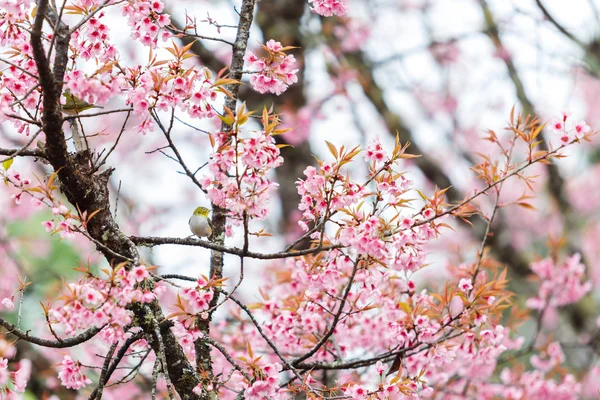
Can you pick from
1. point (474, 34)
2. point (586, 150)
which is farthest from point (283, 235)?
point (586, 150)

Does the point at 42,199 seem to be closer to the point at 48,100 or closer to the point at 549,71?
the point at 48,100

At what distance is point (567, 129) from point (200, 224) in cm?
161

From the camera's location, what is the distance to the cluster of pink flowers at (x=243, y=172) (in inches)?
80.3

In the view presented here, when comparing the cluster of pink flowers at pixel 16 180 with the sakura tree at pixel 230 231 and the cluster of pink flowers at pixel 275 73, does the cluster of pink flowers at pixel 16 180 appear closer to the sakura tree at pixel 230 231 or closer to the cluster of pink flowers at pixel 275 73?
the sakura tree at pixel 230 231

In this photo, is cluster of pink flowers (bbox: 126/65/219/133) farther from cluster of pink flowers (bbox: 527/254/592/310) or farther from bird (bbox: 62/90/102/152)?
cluster of pink flowers (bbox: 527/254/592/310)

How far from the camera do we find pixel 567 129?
8.52ft

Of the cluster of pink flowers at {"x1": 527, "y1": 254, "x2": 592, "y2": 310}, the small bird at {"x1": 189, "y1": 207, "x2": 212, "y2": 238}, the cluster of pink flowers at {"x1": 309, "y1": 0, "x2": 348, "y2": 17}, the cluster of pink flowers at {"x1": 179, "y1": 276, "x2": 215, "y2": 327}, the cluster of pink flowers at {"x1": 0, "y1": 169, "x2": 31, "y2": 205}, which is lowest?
the cluster of pink flowers at {"x1": 179, "y1": 276, "x2": 215, "y2": 327}

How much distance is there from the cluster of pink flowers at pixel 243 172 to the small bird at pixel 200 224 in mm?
498

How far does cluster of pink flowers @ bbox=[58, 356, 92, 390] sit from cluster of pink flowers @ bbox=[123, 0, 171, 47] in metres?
1.23

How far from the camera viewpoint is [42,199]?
221 cm

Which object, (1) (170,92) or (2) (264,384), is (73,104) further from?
(2) (264,384)

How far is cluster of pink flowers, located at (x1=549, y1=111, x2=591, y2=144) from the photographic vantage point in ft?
8.27

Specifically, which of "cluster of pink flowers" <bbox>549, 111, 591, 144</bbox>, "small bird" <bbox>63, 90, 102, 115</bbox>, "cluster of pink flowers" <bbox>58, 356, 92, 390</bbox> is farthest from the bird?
"cluster of pink flowers" <bbox>549, 111, 591, 144</bbox>

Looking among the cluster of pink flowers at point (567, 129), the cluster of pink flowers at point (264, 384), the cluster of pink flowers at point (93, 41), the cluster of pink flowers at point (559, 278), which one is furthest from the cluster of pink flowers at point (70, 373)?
the cluster of pink flowers at point (559, 278)
